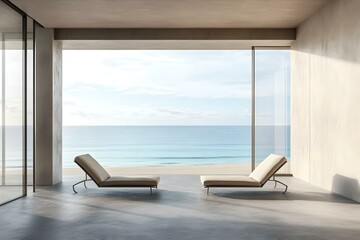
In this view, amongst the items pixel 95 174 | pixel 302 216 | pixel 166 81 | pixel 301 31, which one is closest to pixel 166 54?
pixel 166 81

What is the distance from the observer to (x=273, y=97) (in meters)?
11.9

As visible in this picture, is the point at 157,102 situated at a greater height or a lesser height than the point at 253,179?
greater

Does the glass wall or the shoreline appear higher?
the glass wall

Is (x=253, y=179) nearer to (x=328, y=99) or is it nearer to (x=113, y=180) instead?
(x=328, y=99)

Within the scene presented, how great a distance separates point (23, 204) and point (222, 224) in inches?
125

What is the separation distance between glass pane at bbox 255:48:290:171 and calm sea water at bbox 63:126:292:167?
756 inches

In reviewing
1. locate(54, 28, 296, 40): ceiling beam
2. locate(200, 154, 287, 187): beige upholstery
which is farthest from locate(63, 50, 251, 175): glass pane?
locate(200, 154, 287, 187): beige upholstery

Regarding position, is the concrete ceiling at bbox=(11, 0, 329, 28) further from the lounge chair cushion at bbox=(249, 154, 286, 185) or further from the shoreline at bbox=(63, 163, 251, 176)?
the shoreline at bbox=(63, 163, 251, 176)

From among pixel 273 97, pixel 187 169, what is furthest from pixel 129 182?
pixel 187 169

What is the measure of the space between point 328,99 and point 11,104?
17.3 feet

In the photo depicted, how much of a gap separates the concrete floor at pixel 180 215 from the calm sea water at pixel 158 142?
2237cm

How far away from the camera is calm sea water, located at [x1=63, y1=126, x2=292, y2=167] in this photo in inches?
1253

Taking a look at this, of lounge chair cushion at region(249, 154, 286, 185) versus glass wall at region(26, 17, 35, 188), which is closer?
lounge chair cushion at region(249, 154, 286, 185)

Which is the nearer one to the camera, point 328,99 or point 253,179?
point 253,179
